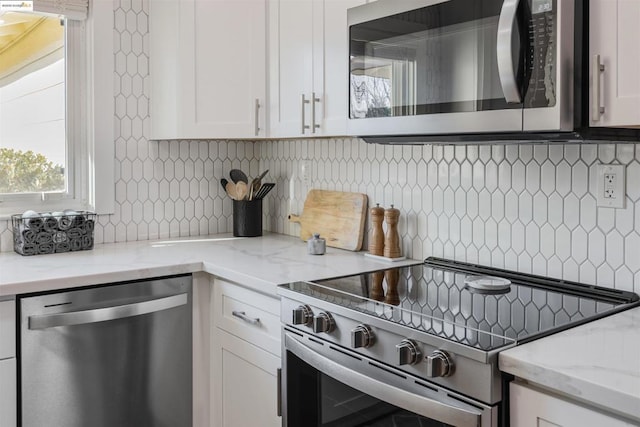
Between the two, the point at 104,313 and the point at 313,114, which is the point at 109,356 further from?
the point at 313,114

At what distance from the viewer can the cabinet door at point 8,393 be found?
190cm

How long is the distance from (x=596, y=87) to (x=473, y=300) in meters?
0.64

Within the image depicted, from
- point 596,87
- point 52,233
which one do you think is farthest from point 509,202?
point 52,233

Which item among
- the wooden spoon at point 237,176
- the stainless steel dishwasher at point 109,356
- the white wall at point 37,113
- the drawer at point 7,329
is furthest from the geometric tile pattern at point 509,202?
the drawer at point 7,329

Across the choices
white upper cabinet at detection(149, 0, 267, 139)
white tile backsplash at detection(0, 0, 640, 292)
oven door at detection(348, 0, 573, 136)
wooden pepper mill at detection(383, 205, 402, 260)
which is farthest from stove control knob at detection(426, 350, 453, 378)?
white upper cabinet at detection(149, 0, 267, 139)

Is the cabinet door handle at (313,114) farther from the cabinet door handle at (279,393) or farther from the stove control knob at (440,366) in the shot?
the stove control knob at (440,366)

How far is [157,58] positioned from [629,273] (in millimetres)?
2075

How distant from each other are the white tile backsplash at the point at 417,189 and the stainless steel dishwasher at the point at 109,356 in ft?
2.25

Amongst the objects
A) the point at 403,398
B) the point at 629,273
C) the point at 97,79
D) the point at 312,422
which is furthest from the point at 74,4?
the point at 629,273

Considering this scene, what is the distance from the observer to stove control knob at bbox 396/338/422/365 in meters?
1.37

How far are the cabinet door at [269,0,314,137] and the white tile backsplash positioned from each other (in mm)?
338

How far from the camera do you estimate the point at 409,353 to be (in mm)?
1375

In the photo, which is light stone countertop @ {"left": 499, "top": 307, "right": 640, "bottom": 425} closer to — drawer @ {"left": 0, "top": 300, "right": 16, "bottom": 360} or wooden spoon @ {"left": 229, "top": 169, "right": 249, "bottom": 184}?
drawer @ {"left": 0, "top": 300, "right": 16, "bottom": 360}

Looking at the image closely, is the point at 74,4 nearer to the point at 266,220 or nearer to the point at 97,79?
the point at 97,79
